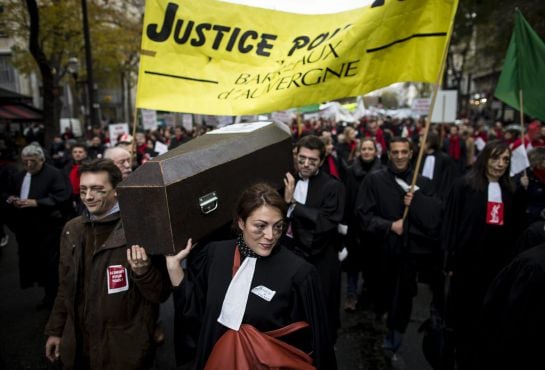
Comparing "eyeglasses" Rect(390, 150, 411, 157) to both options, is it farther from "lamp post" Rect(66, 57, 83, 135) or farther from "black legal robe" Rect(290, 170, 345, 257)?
"lamp post" Rect(66, 57, 83, 135)

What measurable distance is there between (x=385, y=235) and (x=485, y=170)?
Result: 1.28 m

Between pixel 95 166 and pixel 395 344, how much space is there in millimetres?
3228

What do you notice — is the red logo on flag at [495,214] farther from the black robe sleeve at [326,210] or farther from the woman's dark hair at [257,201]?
the woman's dark hair at [257,201]

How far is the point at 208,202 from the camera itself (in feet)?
7.32

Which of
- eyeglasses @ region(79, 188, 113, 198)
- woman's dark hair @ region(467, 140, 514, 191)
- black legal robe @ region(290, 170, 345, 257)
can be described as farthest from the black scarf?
woman's dark hair @ region(467, 140, 514, 191)

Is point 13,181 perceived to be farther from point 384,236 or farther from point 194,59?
point 384,236

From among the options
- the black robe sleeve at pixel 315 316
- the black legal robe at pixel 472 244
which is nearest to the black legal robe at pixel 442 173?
the black legal robe at pixel 472 244

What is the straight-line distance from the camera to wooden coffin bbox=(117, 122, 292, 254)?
1.96 metres

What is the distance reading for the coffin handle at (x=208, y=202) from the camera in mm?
2184

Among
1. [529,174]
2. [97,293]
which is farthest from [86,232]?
[529,174]

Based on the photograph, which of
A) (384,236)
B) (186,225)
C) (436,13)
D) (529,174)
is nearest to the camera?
(186,225)

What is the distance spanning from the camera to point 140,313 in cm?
263

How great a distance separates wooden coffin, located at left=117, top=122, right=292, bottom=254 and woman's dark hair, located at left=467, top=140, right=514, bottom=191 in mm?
2520

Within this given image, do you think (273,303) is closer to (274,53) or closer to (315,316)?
(315,316)
